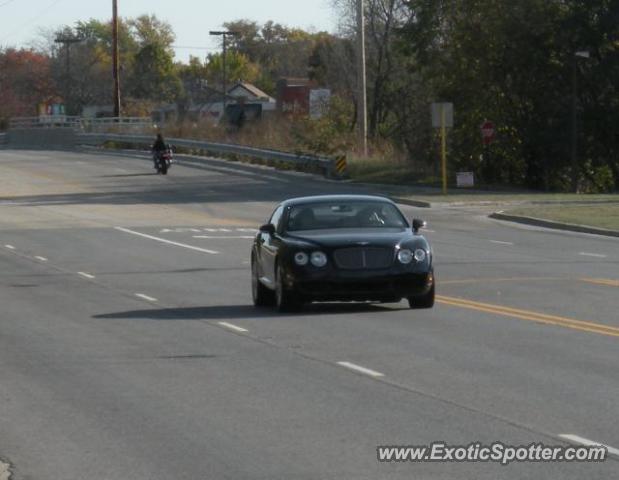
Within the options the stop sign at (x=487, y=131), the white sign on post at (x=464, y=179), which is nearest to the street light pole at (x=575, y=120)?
the stop sign at (x=487, y=131)

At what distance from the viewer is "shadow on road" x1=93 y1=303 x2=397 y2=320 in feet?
57.7

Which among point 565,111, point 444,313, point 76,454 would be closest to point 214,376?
point 76,454

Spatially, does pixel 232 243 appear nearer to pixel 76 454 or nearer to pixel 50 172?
pixel 76 454

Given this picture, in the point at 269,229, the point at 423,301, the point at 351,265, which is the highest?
the point at 269,229

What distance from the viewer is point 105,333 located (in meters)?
16.0

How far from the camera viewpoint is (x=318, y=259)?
17000 mm

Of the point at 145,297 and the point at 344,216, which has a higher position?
the point at 344,216

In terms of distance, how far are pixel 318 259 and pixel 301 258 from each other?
21 centimetres

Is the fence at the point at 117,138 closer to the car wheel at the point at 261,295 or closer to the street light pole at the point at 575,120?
the street light pole at the point at 575,120

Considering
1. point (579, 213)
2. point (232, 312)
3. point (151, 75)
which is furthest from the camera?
point (151, 75)

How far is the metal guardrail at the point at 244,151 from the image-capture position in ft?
190

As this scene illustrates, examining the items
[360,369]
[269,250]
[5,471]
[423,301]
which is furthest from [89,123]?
[5,471]

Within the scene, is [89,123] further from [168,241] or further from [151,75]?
[151,75]

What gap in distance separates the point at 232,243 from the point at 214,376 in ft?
63.0
